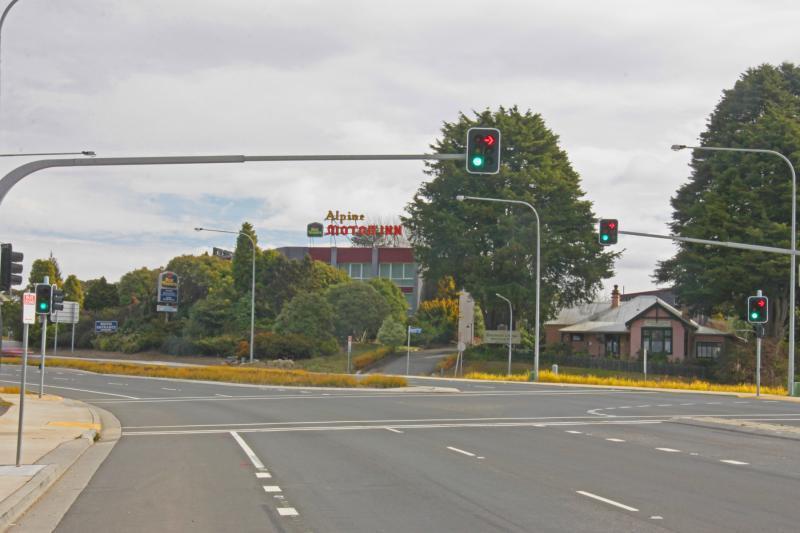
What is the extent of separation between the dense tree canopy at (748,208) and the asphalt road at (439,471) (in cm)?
2861

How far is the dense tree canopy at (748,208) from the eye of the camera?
5594 centimetres

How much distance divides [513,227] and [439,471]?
1974 inches

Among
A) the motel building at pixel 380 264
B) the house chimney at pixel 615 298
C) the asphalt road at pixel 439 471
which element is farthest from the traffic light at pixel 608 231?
the motel building at pixel 380 264

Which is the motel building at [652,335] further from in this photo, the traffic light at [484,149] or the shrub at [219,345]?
the traffic light at [484,149]

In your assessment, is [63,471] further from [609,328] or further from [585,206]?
[609,328]

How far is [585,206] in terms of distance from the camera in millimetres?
67625

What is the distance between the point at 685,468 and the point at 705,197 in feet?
157

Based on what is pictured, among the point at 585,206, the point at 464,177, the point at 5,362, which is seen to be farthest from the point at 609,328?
the point at 5,362

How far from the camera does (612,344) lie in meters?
80.9

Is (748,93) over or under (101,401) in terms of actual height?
over

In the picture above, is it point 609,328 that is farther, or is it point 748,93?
point 609,328

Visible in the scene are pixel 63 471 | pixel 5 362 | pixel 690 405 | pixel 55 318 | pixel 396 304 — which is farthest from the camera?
pixel 396 304

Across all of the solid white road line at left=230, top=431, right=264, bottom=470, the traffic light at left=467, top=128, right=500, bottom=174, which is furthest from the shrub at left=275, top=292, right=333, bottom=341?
the traffic light at left=467, top=128, right=500, bottom=174

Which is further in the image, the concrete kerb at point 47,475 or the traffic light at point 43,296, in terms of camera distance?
the traffic light at point 43,296
